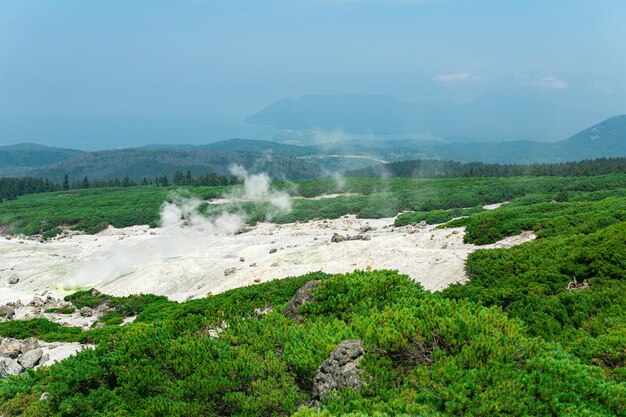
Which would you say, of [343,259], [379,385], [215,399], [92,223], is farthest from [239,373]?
[92,223]

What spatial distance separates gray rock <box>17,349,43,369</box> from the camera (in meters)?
16.4

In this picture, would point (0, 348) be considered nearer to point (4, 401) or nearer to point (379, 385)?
point (4, 401)

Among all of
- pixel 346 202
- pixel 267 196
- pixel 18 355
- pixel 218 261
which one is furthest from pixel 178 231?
pixel 18 355

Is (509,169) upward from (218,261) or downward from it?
upward

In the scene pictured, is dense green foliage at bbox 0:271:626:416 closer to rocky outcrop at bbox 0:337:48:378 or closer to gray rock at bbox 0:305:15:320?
rocky outcrop at bbox 0:337:48:378

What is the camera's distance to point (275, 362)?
30.5ft

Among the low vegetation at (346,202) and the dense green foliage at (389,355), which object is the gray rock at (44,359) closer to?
the dense green foliage at (389,355)

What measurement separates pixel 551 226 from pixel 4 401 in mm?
23932

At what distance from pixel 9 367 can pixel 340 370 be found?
40.4 feet

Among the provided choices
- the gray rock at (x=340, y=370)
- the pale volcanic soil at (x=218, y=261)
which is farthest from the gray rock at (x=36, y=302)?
the gray rock at (x=340, y=370)

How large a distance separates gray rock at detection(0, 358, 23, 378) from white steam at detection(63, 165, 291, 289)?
50.7 feet

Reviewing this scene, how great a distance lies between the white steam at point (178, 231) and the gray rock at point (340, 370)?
2466cm

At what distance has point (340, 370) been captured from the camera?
8.42 metres

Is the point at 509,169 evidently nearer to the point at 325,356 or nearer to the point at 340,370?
the point at 325,356
